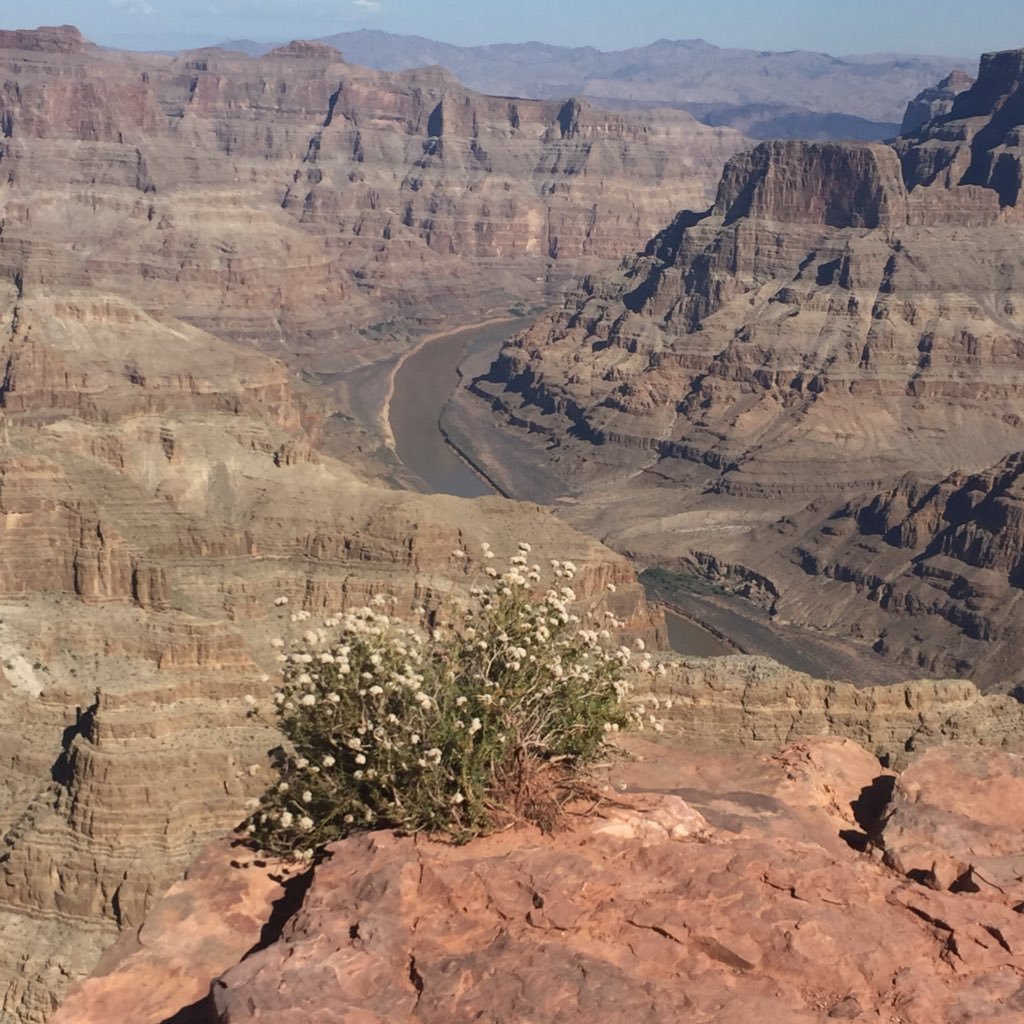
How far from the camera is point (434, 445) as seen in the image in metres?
154

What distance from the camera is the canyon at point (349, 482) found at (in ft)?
134

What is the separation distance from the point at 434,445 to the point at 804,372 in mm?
→ 39681

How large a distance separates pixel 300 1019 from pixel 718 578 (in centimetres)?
9724

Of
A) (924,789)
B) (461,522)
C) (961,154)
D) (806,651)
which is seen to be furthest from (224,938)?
(961,154)

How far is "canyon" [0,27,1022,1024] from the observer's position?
134 feet

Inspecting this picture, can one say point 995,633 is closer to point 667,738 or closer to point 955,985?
point 667,738

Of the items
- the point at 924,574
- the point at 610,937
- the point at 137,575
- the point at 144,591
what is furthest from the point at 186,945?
the point at 924,574

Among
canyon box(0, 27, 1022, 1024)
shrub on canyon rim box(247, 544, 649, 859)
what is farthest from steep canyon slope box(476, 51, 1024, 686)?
shrub on canyon rim box(247, 544, 649, 859)

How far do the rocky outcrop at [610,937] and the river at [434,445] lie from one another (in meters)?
72.0

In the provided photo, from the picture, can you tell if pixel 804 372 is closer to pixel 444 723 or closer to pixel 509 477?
pixel 509 477

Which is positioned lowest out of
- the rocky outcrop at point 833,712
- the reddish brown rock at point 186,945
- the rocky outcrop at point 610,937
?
the rocky outcrop at point 833,712

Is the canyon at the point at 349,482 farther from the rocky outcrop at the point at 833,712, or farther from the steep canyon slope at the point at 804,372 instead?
the steep canyon slope at the point at 804,372

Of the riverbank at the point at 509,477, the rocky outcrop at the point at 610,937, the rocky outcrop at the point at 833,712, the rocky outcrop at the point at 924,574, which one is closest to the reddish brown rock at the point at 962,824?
the rocky outcrop at the point at 610,937

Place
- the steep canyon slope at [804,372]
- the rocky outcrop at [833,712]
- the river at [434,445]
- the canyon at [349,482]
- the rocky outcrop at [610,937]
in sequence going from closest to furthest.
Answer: the rocky outcrop at [610,937], the rocky outcrop at [833,712], the canyon at [349,482], the river at [434,445], the steep canyon slope at [804,372]
